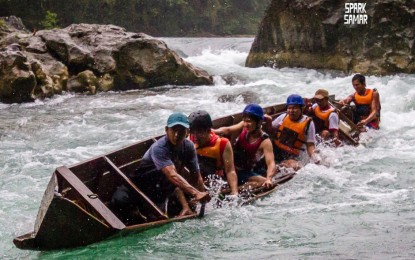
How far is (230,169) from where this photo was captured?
6453 millimetres

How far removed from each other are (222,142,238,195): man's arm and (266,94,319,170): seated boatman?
4.89ft

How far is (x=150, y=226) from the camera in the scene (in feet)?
17.7

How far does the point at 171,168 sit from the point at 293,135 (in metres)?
2.71

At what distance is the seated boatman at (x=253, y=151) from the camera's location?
668 centimetres

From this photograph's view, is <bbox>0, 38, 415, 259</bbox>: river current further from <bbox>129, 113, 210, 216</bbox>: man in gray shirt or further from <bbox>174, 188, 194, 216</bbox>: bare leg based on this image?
<bbox>129, 113, 210, 216</bbox>: man in gray shirt

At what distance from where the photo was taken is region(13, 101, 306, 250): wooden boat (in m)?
5.02

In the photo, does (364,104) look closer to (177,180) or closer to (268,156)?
(268,156)

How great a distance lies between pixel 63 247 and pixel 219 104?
9.26 m

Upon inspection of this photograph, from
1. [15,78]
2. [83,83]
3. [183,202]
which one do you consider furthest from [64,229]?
[83,83]

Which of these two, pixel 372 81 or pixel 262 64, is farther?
pixel 262 64

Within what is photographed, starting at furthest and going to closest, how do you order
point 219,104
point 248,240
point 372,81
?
point 372,81 → point 219,104 → point 248,240

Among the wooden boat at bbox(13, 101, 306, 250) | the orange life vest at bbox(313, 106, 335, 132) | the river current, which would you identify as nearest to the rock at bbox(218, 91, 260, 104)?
the river current

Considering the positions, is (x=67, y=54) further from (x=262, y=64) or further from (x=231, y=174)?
(x=231, y=174)

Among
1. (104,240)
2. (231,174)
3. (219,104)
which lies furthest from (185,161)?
(219,104)
